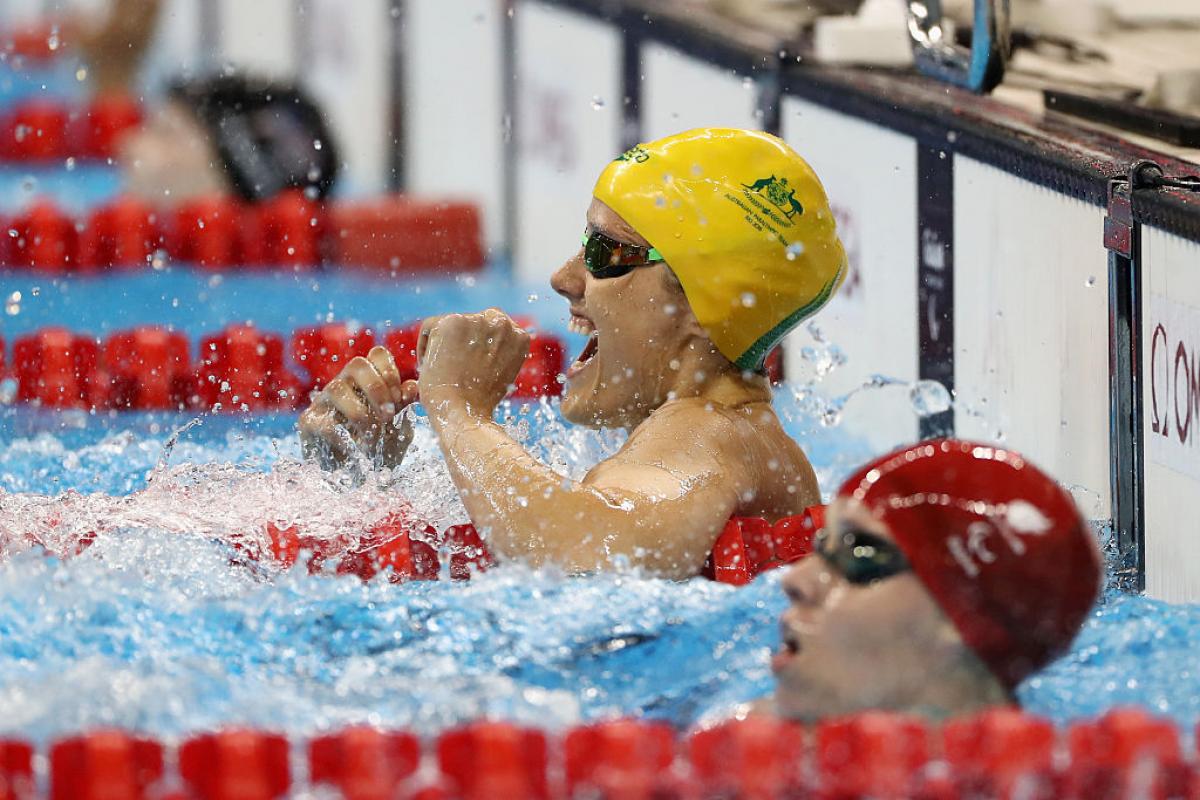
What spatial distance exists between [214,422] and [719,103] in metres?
1.74

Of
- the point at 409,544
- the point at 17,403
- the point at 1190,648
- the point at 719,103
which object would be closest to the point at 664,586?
the point at 409,544

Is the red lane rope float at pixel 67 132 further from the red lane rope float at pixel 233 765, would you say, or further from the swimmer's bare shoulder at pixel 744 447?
the red lane rope float at pixel 233 765

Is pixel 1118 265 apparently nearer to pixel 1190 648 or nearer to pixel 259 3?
pixel 1190 648

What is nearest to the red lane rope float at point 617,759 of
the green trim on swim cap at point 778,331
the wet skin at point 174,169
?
the green trim on swim cap at point 778,331

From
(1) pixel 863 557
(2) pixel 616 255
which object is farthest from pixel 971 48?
(1) pixel 863 557

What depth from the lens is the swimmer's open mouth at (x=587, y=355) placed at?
8.78 feet

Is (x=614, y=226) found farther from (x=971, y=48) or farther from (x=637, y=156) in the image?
(x=971, y=48)

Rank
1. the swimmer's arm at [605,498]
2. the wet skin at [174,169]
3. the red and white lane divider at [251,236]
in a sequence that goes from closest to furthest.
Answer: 1. the swimmer's arm at [605,498]
2. the red and white lane divider at [251,236]
3. the wet skin at [174,169]

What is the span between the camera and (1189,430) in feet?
8.59

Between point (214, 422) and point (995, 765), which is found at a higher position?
point (995, 765)

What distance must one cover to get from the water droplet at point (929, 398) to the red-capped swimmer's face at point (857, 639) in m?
1.56

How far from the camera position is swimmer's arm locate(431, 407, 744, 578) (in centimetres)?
233

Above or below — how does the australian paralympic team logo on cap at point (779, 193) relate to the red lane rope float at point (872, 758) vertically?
above

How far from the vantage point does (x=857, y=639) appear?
1672mm
